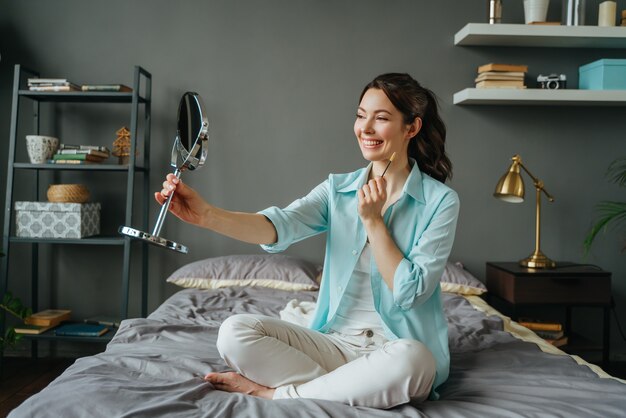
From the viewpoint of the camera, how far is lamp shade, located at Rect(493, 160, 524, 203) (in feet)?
10.0

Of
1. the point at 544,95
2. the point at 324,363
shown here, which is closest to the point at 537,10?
the point at 544,95

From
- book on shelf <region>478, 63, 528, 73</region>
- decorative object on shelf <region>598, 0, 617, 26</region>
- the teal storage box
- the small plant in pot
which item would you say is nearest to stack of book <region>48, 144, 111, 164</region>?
the small plant in pot

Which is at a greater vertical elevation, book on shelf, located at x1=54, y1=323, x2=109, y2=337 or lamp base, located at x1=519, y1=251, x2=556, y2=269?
lamp base, located at x1=519, y1=251, x2=556, y2=269

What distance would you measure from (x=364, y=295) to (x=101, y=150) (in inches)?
82.6

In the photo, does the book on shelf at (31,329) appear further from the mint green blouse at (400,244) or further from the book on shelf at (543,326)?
the book on shelf at (543,326)

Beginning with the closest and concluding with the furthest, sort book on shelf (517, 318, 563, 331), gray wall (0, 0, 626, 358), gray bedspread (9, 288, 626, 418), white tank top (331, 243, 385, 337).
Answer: gray bedspread (9, 288, 626, 418) < white tank top (331, 243, 385, 337) < book on shelf (517, 318, 563, 331) < gray wall (0, 0, 626, 358)

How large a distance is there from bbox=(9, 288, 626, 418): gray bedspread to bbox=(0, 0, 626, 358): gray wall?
4.67 feet

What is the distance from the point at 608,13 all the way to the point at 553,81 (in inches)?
18.1

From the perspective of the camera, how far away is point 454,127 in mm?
3441

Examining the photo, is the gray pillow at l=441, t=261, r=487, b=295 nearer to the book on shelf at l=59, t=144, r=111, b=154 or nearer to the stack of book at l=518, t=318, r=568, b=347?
the stack of book at l=518, t=318, r=568, b=347

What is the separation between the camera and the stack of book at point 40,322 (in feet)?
10.3

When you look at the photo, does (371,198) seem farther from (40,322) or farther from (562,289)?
(40,322)

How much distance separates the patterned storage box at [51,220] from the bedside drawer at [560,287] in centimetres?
219

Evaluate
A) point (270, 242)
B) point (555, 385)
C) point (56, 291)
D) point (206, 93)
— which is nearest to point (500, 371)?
point (555, 385)
